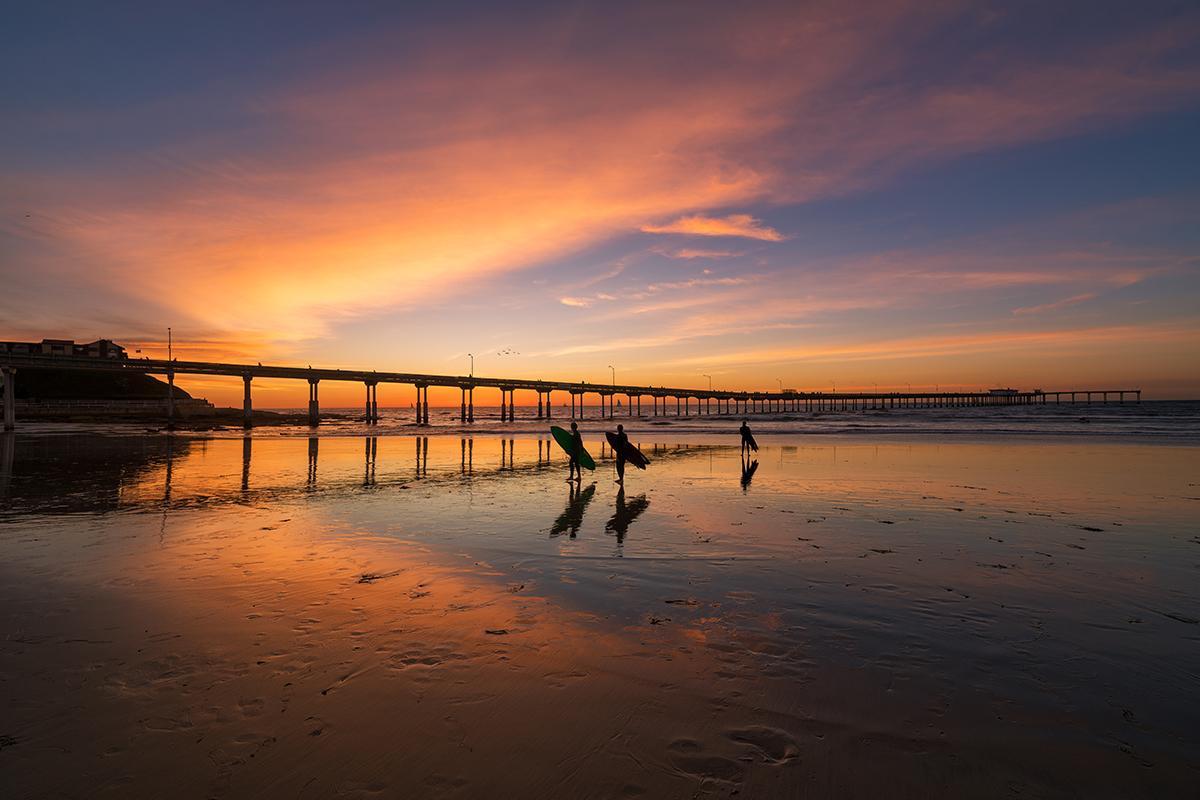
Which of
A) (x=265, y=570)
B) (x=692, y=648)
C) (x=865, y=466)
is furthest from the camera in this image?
(x=865, y=466)

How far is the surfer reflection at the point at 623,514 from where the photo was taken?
1242 centimetres

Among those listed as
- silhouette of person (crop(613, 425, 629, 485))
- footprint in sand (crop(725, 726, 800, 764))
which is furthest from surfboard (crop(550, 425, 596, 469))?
footprint in sand (crop(725, 726, 800, 764))

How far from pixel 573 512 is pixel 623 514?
126cm

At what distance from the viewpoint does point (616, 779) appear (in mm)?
4000

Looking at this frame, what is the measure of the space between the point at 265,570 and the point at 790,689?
8018mm

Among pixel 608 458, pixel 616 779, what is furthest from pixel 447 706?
pixel 608 458

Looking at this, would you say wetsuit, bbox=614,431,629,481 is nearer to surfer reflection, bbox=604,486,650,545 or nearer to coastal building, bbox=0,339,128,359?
surfer reflection, bbox=604,486,650,545

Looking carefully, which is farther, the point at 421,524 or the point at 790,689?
the point at 421,524

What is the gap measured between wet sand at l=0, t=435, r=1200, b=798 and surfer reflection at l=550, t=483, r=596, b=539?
9.9 inches

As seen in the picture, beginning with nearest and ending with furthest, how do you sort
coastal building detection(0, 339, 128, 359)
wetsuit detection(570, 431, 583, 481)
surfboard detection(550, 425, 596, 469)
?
wetsuit detection(570, 431, 583, 481) → surfboard detection(550, 425, 596, 469) → coastal building detection(0, 339, 128, 359)

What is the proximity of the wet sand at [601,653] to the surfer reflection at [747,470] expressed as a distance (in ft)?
17.4

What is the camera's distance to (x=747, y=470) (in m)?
23.8

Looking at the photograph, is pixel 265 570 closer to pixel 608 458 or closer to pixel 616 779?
pixel 616 779

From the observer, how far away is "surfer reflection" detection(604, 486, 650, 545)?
1242cm
